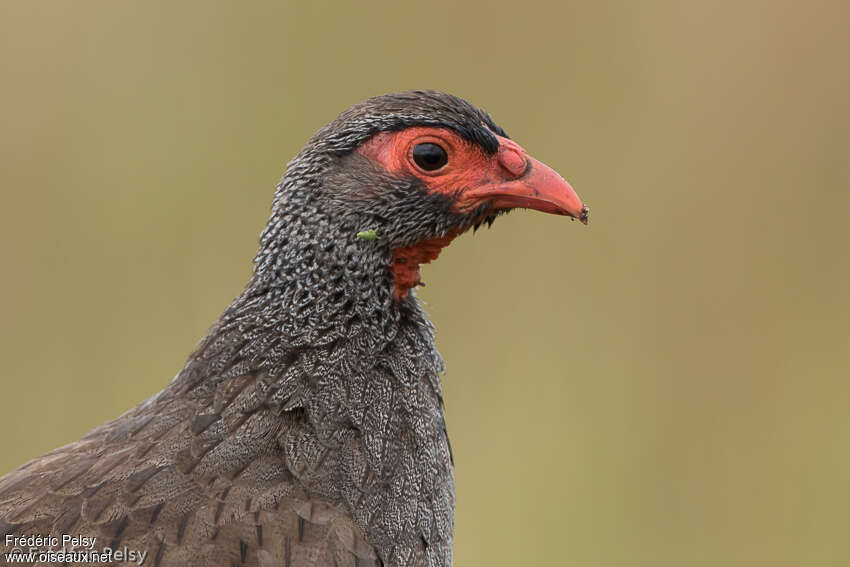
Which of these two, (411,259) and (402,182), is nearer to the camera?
(402,182)

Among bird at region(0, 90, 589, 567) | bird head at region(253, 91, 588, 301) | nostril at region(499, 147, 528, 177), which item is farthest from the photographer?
nostril at region(499, 147, 528, 177)

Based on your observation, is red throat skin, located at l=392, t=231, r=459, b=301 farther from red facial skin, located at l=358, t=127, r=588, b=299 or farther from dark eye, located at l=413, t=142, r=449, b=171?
dark eye, located at l=413, t=142, r=449, b=171

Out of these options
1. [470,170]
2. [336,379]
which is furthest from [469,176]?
[336,379]

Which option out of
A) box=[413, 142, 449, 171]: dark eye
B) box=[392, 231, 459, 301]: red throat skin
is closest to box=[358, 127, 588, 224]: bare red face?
box=[413, 142, 449, 171]: dark eye

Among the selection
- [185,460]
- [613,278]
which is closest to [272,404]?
[185,460]

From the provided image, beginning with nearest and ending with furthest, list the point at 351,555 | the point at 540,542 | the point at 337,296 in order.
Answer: the point at 351,555 < the point at 337,296 < the point at 540,542

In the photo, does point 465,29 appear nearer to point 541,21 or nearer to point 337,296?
point 541,21

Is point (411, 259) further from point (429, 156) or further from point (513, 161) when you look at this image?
point (513, 161)
